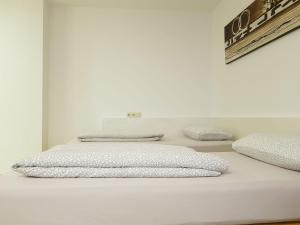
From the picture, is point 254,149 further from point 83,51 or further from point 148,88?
point 83,51

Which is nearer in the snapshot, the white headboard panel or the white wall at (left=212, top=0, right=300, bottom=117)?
the white wall at (left=212, top=0, right=300, bottom=117)

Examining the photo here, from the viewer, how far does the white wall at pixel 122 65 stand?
10.2 feet

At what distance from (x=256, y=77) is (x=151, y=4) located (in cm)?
164

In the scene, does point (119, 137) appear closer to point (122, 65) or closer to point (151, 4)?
point (122, 65)

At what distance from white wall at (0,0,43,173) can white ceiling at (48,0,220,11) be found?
1.30ft

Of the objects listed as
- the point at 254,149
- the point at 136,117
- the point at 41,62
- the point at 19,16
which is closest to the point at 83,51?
the point at 41,62

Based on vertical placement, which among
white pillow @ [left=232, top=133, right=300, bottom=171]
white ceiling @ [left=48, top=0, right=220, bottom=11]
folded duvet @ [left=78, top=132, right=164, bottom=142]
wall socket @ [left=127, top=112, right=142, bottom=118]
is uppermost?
white ceiling @ [left=48, top=0, right=220, bottom=11]

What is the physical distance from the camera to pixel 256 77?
6.97ft

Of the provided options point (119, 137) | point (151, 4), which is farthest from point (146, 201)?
point (151, 4)

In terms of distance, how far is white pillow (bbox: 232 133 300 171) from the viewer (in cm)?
101

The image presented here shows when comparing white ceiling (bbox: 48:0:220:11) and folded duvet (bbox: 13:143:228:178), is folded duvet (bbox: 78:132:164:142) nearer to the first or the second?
folded duvet (bbox: 13:143:228:178)

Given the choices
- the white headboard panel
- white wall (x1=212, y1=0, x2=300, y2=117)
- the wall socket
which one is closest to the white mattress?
white wall (x1=212, y1=0, x2=300, y2=117)

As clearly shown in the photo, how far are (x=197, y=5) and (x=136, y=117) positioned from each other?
5.18 ft

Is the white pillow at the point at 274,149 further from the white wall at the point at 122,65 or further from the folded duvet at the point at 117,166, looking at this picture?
the white wall at the point at 122,65
